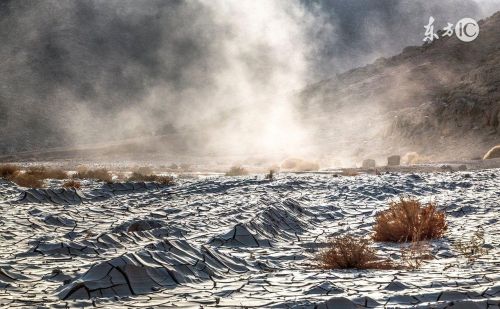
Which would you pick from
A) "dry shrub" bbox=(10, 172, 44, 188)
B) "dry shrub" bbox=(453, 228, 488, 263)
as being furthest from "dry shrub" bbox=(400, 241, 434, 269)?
"dry shrub" bbox=(10, 172, 44, 188)

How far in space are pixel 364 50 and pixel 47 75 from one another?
45.6 meters

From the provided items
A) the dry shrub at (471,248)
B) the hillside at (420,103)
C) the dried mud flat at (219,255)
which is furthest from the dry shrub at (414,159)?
the dry shrub at (471,248)

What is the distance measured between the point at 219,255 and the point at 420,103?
41430mm

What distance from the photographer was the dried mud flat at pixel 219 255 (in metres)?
3.88

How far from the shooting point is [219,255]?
5.31 meters

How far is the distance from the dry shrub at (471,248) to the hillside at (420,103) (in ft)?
78.8

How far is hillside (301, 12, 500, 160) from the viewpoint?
32.1 m

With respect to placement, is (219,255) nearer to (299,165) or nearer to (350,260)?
(350,260)

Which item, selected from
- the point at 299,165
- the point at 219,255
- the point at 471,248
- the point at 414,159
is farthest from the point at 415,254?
the point at 414,159

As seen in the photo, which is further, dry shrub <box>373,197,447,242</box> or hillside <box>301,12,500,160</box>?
hillside <box>301,12,500,160</box>

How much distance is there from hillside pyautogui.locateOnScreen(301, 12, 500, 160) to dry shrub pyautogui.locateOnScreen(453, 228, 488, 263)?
24010 mm

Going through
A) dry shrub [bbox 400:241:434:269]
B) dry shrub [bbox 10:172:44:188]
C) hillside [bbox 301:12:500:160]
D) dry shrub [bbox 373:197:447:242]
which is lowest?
dry shrub [bbox 400:241:434:269]

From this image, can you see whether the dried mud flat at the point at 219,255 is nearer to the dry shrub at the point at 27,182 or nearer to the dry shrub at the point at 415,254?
the dry shrub at the point at 415,254

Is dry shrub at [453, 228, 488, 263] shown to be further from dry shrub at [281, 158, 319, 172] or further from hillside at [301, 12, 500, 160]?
hillside at [301, 12, 500, 160]
